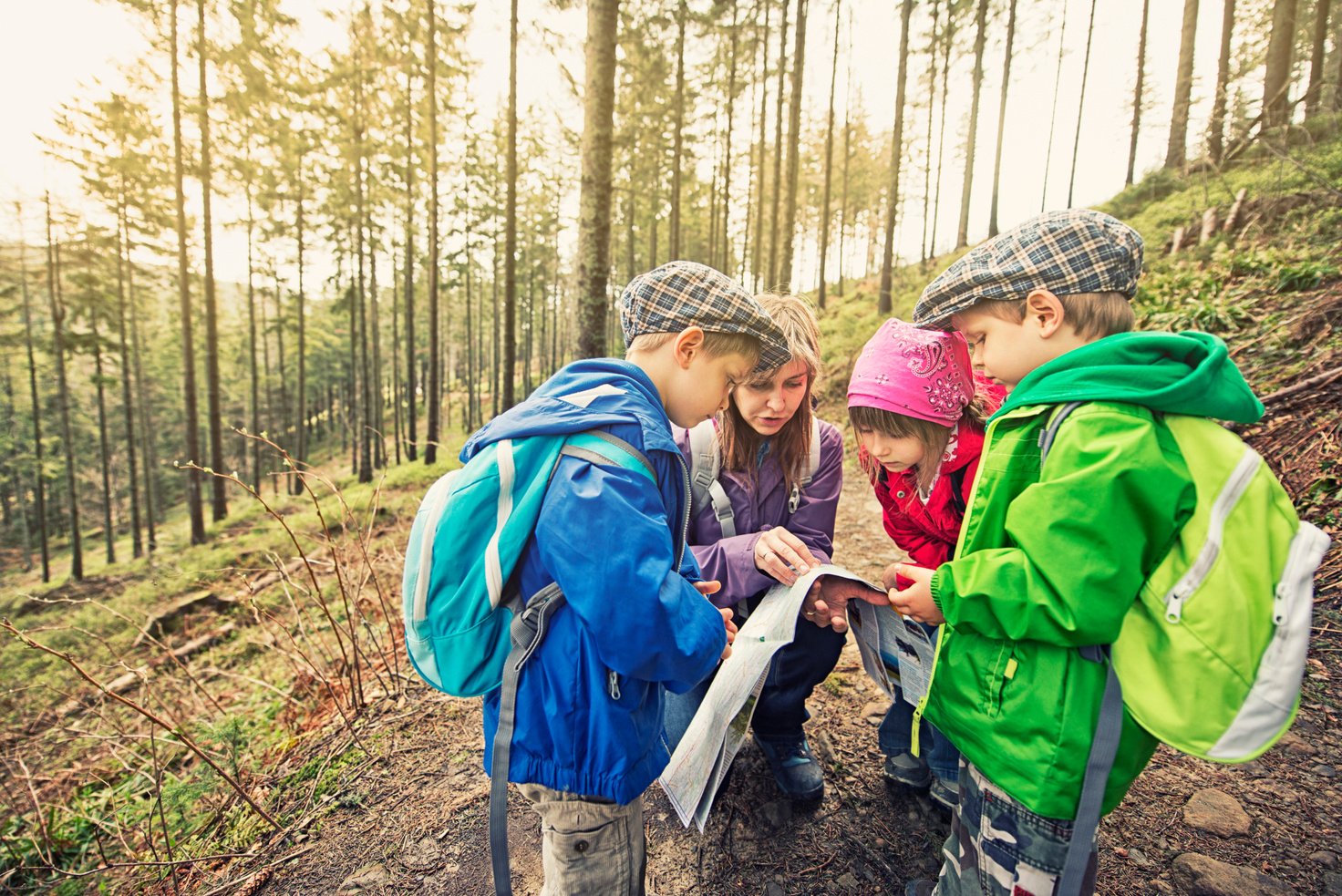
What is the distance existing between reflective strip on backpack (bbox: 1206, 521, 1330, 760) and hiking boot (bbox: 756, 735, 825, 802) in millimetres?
1444

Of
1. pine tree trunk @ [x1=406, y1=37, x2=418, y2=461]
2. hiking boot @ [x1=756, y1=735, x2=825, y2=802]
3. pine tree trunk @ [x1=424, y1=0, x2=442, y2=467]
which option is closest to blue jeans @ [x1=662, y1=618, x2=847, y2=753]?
hiking boot @ [x1=756, y1=735, x2=825, y2=802]

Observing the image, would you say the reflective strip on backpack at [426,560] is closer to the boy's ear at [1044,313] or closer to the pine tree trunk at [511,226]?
the boy's ear at [1044,313]

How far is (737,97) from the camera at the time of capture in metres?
16.8

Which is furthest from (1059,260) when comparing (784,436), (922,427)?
(784,436)

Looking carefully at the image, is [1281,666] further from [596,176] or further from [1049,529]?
[596,176]

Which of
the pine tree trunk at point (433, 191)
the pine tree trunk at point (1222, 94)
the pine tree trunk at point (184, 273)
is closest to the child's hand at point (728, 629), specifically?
the pine tree trunk at point (433, 191)

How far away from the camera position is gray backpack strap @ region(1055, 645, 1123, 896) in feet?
4.07

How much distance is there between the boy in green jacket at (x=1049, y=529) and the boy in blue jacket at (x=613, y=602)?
0.66m

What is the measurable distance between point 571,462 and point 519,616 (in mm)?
413

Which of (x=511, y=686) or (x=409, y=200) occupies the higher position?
(x=409, y=200)

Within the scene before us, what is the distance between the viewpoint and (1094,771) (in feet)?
4.08

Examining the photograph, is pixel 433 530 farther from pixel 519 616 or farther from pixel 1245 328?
pixel 1245 328

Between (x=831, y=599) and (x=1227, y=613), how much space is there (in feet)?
3.17

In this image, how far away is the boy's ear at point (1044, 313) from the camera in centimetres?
146
